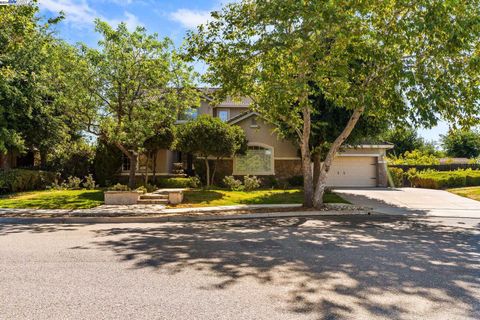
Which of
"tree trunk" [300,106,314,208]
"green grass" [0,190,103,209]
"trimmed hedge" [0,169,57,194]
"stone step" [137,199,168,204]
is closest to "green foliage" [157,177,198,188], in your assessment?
"green grass" [0,190,103,209]

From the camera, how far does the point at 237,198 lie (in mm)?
A: 18734

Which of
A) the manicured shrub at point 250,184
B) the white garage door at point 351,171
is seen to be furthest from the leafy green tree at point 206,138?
the white garage door at point 351,171

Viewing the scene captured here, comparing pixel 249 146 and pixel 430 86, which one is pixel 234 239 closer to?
pixel 430 86

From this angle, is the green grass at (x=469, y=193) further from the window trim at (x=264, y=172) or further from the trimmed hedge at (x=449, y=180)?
the window trim at (x=264, y=172)

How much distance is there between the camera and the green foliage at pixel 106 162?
942 inches

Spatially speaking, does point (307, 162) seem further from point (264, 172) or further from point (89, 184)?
point (89, 184)

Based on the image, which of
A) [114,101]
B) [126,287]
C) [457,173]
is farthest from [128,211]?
[457,173]

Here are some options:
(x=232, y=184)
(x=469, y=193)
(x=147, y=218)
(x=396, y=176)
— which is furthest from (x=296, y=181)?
(x=147, y=218)

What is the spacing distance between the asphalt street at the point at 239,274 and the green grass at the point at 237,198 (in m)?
6.78

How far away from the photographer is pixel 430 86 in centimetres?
1195

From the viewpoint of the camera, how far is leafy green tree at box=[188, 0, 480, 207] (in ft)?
36.8

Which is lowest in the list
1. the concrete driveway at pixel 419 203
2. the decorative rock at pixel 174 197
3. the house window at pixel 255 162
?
the concrete driveway at pixel 419 203

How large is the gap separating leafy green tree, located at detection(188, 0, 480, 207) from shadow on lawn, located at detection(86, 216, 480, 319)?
4435 mm

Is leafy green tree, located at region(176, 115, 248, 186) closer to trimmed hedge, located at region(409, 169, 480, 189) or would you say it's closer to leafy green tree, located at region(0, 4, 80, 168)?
leafy green tree, located at region(0, 4, 80, 168)
